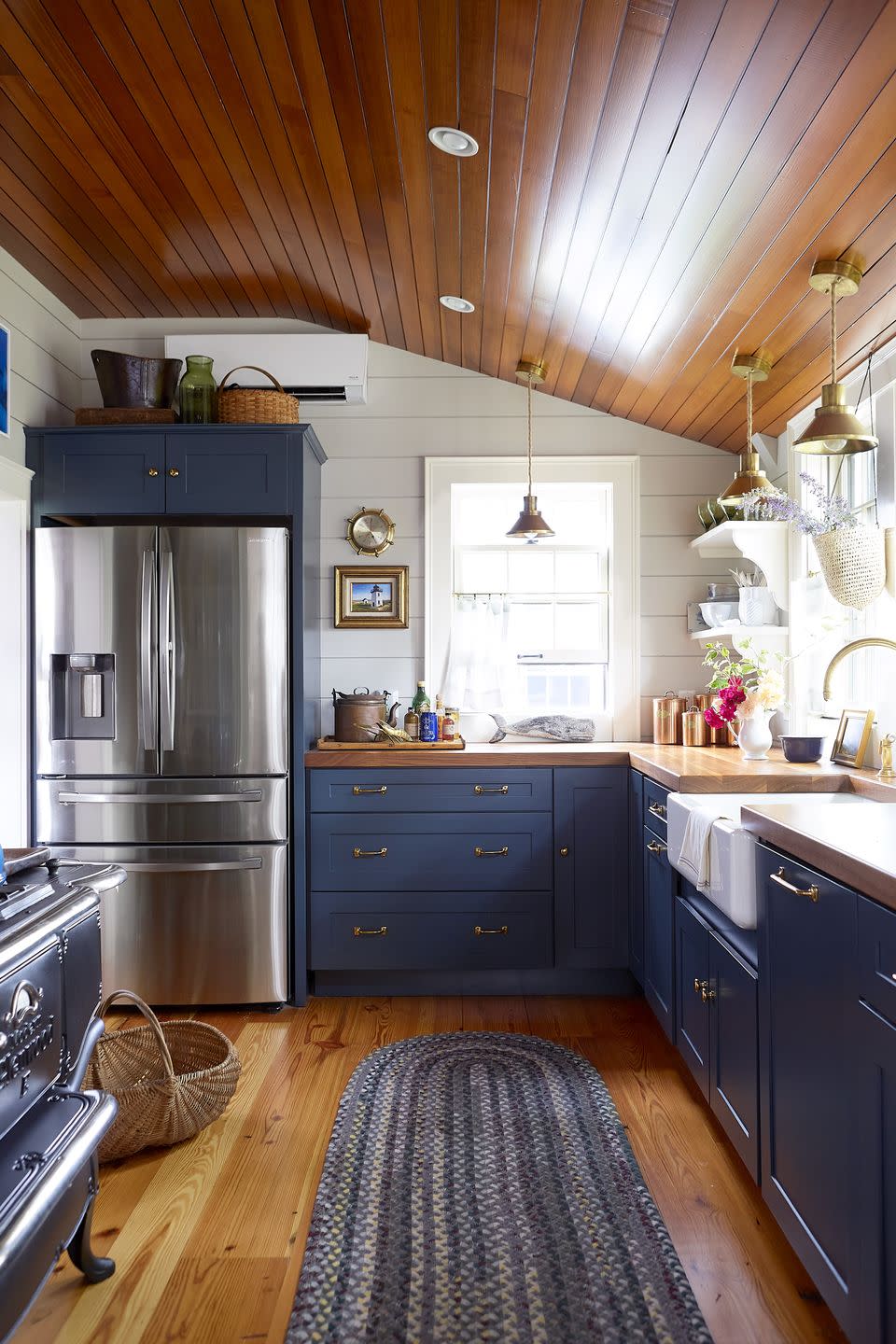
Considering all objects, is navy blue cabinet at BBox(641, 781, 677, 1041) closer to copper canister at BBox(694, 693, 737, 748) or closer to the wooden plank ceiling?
copper canister at BBox(694, 693, 737, 748)

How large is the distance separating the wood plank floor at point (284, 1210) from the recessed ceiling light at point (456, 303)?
8.58 ft

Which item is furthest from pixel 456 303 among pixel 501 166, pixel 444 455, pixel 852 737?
pixel 852 737

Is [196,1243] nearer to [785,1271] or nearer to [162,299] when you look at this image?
[785,1271]

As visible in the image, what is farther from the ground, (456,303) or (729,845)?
(456,303)

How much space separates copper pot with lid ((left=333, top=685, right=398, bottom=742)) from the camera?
12.4 ft

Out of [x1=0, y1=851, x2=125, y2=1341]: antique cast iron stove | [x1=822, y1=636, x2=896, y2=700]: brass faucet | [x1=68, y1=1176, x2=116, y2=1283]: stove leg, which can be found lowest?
[x1=68, y1=1176, x2=116, y2=1283]: stove leg

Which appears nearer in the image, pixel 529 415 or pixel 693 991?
pixel 693 991

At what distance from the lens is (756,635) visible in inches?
142

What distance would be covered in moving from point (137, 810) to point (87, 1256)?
5.62ft

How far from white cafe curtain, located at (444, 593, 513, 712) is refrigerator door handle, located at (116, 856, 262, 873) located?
1.18 m

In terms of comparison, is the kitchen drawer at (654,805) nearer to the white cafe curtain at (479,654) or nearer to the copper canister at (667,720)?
the copper canister at (667,720)

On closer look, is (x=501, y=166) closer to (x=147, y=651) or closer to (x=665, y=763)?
(x=665, y=763)

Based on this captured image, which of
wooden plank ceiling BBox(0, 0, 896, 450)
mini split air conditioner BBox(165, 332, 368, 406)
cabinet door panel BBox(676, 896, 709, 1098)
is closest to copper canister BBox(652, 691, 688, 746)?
wooden plank ceiling BBox(0, 0, 896, 450)

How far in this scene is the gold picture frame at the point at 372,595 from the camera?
4.10 metres
